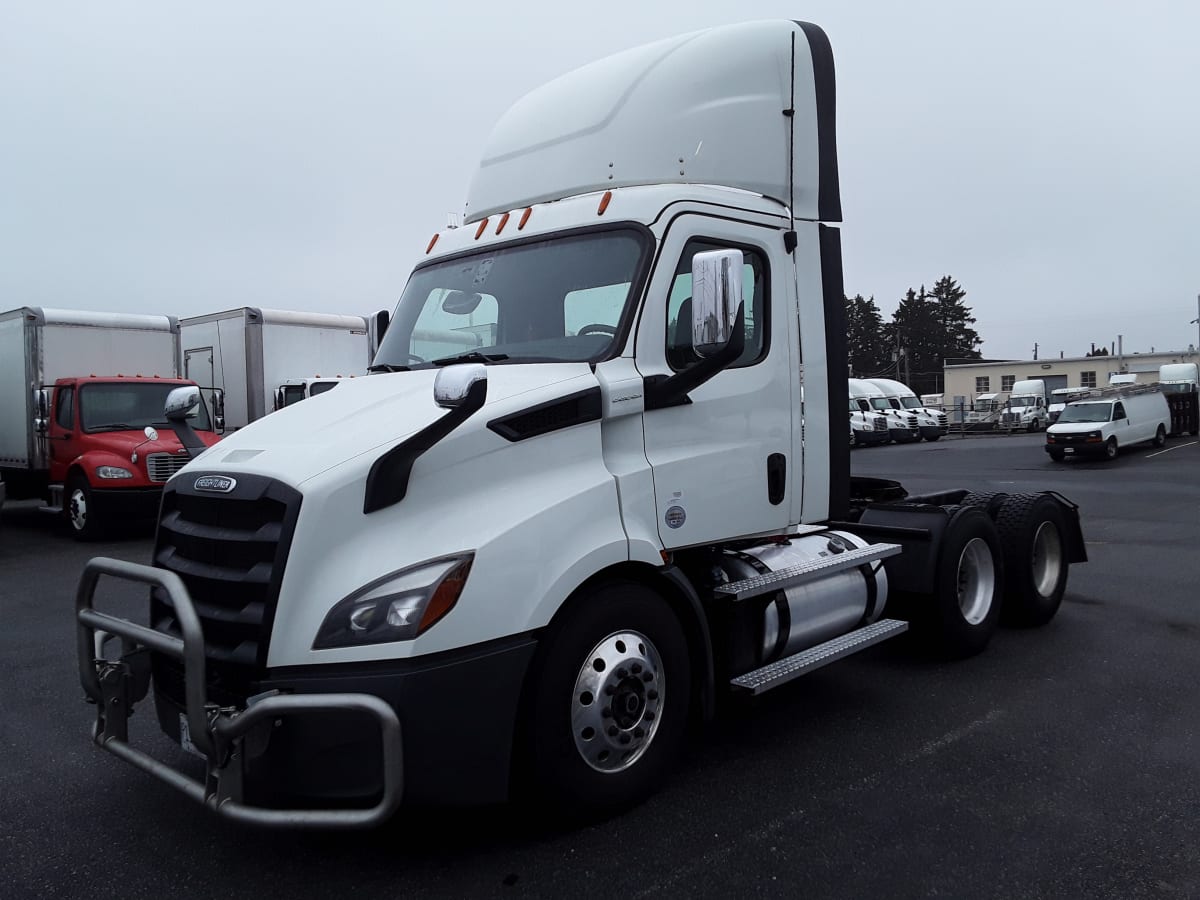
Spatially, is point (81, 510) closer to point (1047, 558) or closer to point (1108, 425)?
point (1047, 558)

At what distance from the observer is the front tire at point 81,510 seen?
41.4 feet

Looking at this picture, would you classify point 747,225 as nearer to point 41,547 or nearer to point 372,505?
point 372,505

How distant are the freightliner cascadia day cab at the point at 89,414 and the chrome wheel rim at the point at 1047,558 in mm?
10408

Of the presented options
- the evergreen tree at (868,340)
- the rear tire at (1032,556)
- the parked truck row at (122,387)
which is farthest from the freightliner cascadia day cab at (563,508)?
the evergreen tree at (868,340)

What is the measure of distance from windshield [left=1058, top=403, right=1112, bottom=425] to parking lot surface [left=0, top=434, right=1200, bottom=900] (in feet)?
83.1

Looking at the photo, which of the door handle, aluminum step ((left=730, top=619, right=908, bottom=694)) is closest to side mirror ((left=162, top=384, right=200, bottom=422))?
the door handle

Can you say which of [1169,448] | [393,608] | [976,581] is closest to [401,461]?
[393,608]

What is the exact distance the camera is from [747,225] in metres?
4.67

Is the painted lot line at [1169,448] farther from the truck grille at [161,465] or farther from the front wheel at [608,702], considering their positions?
the front wheel at [608,702]

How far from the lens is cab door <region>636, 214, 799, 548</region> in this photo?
13.7ft

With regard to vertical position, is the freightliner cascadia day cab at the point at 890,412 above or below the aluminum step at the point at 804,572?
above

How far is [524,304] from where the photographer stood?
4.49 metres

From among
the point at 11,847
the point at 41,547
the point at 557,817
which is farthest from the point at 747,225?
the point at 41,547

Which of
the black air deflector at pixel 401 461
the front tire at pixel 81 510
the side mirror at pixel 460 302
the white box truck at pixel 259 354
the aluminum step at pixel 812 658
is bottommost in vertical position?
the aluminum step at pixel 812 658
